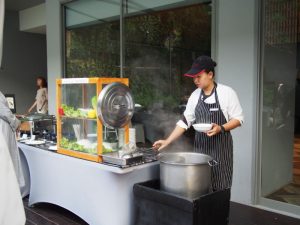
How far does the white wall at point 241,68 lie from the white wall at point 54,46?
3.80 metres

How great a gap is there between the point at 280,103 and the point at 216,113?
5.34ft

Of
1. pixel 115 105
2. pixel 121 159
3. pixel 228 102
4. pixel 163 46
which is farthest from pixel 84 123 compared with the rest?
pixel 163 46

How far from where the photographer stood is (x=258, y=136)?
3.96m

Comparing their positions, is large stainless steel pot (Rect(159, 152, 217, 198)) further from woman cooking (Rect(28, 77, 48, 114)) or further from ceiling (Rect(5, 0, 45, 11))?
ceiling (Rect(5, 0, 45, 11))

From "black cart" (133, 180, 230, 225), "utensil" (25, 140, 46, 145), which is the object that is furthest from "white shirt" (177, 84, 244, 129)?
"utensil" (25, 140, 46, 145)

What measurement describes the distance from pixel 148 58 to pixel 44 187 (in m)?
2.74

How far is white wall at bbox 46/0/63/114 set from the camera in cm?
685

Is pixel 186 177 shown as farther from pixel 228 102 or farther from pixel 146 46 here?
pixel 146 46

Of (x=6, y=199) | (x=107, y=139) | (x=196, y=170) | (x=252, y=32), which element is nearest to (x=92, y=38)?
(x=252, y=32)

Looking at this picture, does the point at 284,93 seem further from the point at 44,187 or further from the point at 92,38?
the point at 92,38

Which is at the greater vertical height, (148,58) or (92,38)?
(92,38)

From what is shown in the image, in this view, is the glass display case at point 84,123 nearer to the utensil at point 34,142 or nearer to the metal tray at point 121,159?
the metal tray at point 121,159

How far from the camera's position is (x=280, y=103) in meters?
4.02

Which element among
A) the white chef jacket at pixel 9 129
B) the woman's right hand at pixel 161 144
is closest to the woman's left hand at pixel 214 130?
the woman's right hand at pixel 161 144
